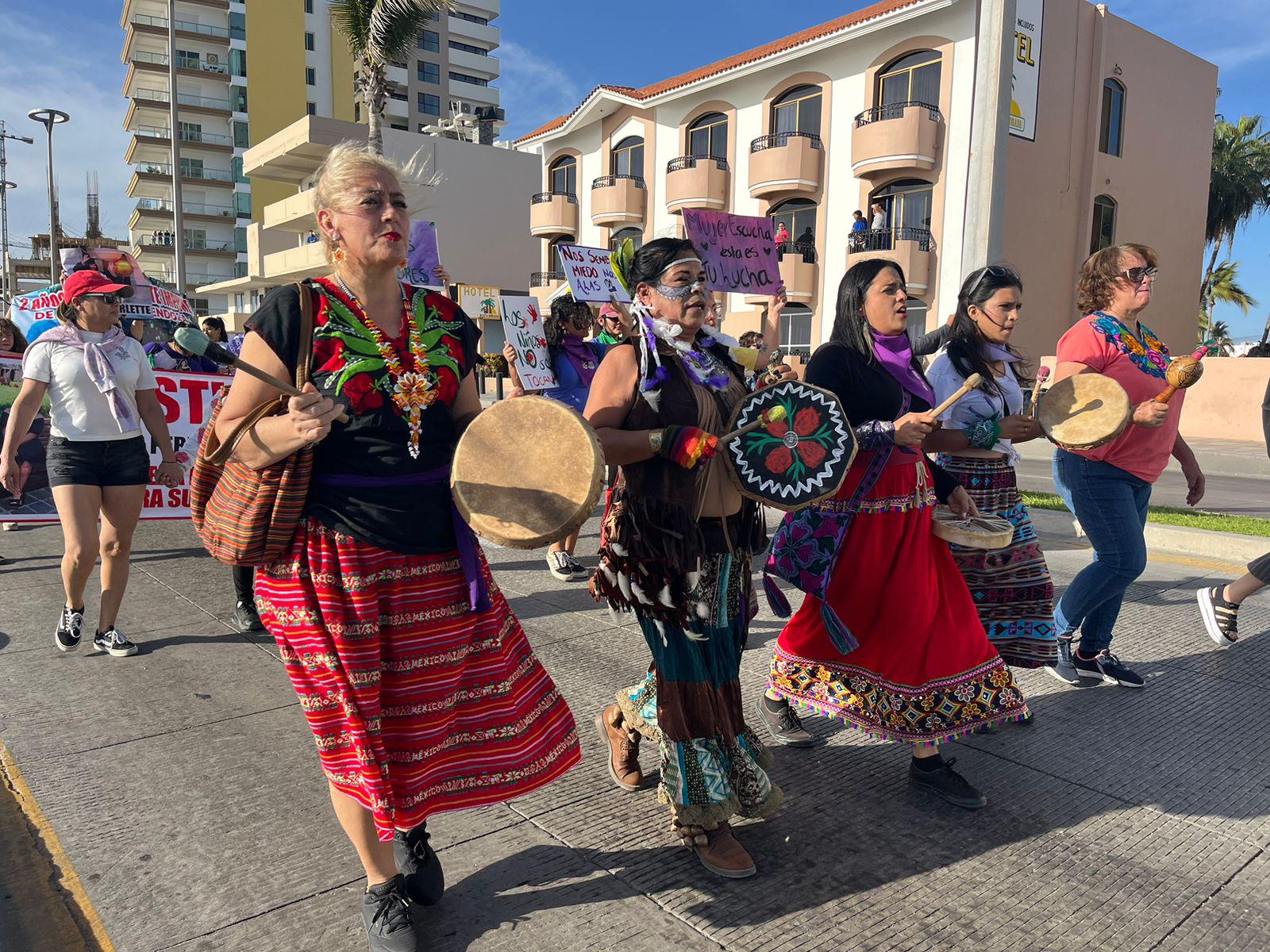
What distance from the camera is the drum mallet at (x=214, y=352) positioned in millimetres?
1754

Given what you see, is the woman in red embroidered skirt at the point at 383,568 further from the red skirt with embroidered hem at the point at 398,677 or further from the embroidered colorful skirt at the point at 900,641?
the embroidered colorful skirt at the point at 900,641

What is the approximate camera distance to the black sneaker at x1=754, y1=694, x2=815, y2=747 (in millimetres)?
3564

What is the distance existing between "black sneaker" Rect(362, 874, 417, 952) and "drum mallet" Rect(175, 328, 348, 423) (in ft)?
4.28

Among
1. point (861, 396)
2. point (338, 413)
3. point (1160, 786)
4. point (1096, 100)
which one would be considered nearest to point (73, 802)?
point (338, 413)

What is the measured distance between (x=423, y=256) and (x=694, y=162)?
22.4 meters

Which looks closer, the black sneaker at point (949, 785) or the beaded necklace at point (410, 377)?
the beaded necklace at point (410, 377)

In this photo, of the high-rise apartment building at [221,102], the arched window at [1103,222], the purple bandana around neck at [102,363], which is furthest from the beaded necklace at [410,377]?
the high-rise apartment building at [221,102]

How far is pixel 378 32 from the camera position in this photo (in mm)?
17906

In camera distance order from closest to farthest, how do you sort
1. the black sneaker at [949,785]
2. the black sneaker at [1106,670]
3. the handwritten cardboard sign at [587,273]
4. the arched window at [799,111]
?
the black sneaker at [949,785] < the black sneaker at [1106,670] < the handwritten cardboard sign at [587,273] < the arched window at [799,111]

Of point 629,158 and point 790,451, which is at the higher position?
point 629,158

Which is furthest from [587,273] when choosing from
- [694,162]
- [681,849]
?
[694,162]

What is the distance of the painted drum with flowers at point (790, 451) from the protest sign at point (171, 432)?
5.03m

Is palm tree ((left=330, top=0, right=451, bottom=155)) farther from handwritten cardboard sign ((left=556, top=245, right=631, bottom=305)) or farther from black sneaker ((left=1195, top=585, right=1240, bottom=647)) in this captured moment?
black sneaker ((left=1195, top=585, right=1240, bottom=647))

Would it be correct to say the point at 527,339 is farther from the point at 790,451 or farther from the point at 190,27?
the point at 190,27
